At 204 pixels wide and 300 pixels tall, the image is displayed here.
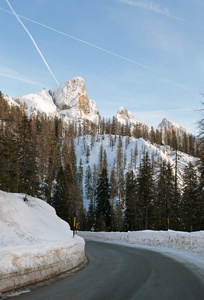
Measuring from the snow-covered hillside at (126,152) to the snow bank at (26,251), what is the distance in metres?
120

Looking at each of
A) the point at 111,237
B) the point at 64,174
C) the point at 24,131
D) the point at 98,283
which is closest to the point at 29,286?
the point at 98,283

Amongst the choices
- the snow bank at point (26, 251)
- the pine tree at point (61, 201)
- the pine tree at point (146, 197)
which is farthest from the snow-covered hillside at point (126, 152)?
the snow bank at point (26, 251)

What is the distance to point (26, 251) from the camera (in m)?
6.33

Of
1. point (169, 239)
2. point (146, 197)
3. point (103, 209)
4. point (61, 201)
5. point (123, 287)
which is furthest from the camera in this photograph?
point (61, 201)

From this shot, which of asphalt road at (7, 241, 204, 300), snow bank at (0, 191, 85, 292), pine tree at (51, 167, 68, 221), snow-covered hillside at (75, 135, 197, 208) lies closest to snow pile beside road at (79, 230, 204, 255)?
asphalt road at (7, 241, 204, 300)

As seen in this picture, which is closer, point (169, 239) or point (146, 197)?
point (169, 239)

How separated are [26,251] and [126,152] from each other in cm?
14947

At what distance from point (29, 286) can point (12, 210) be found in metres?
4.07

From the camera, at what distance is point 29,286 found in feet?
19.9

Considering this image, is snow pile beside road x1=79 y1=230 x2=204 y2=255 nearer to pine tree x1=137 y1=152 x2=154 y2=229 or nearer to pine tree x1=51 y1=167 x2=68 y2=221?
pine tree x1=137 y1=152 x2=154 y2=229

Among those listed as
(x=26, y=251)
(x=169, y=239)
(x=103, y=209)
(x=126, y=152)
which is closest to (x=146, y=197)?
(x=103, y=209)

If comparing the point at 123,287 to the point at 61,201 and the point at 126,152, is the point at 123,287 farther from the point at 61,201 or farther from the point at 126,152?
the point at 126,152

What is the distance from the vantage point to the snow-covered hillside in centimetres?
13912

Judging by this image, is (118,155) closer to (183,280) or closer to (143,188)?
(143,188)
